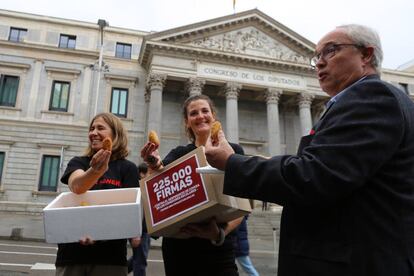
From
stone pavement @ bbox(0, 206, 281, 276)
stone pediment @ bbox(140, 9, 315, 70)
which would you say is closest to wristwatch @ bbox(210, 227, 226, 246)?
stone pavement @ bbox(0, 206, 281, 276)

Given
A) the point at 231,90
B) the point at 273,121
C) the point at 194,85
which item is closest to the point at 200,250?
the point at 194,85

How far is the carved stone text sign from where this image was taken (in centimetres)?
2517

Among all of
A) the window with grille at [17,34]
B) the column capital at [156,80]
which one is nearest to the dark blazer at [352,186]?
the column capital at [156,80]

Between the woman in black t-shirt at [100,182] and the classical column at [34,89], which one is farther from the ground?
the classical column at [34,89]

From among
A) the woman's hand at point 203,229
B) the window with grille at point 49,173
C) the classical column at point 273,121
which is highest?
the classical column at point 273,121

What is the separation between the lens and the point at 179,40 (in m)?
25.2

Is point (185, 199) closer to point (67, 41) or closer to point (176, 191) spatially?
point (176, 191)

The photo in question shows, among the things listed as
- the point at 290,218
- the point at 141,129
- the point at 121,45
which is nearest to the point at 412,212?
the point at 290,218

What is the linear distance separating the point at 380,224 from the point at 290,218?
1.48 feet

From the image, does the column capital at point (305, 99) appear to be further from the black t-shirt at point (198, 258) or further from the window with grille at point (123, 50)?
the black t-shirt at point (198, 258)

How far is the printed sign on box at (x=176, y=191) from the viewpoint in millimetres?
2271

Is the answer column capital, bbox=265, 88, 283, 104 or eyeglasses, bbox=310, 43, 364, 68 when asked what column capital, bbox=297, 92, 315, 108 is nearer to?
column capital, bbox=265, 88, 283, 104

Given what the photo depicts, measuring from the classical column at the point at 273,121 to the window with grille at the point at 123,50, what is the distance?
11.7 metres

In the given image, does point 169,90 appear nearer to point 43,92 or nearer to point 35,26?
point 43,92
